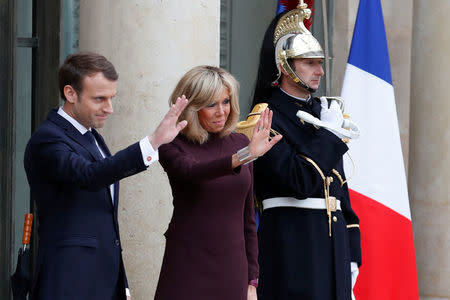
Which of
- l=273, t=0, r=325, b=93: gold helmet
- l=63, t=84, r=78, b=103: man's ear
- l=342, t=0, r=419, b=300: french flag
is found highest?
l=273, t=0, r=325, b=93: gold helmet

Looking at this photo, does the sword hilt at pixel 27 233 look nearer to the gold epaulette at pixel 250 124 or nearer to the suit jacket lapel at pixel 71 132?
the suit jacket lapel at pixel 71 132

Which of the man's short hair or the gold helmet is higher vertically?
the gold helmet

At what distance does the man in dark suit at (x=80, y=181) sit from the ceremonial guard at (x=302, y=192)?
3.48ft

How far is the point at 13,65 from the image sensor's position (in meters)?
5.31

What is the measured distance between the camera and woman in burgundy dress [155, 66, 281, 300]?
3.62 metres

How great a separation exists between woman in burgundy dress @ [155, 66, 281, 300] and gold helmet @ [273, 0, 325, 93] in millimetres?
824

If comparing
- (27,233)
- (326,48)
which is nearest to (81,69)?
(27,233)

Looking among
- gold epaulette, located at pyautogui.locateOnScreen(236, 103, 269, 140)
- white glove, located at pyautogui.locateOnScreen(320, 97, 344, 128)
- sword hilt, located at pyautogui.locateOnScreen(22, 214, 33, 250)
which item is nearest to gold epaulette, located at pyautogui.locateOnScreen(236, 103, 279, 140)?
gold epaulette, located at pyautogui.locateOnScreen(236, 103, 269, 140)

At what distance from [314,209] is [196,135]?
96 cm

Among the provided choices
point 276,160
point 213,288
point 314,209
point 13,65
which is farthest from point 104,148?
point 13,65

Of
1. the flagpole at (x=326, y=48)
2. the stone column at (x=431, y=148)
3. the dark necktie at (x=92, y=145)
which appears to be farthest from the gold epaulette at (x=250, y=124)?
the flagpole at (x=326, y=48)

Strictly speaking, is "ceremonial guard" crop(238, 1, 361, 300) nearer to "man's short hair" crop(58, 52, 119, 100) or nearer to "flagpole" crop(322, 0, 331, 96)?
"man's short hair" crop(58, 52, 119, 100)

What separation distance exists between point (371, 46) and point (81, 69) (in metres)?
2.94

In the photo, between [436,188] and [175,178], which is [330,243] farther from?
[436,188]
